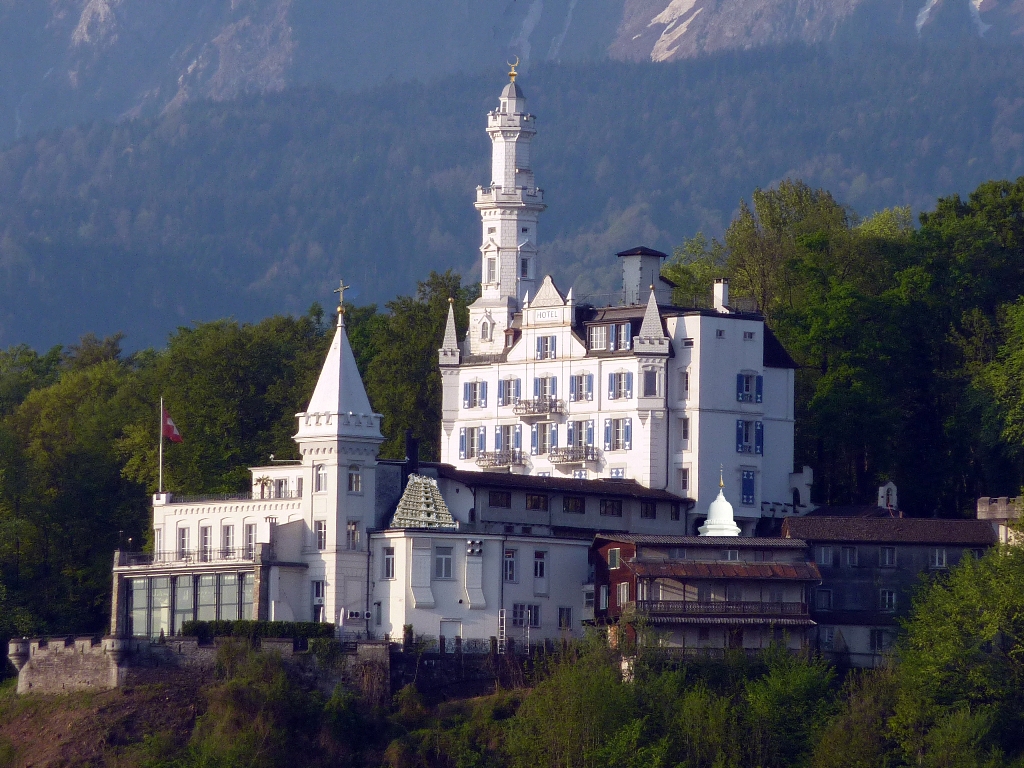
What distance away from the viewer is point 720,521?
99.6 meters

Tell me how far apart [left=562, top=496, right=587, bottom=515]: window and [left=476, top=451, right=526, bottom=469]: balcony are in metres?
8.00

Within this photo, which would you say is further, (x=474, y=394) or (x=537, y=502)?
(x=474, y=394)

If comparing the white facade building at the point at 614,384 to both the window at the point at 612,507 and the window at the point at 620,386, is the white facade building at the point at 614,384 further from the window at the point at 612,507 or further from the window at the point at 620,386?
the window at the point at 612,507

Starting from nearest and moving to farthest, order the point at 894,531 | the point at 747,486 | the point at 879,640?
1. the point at 879,640
2. the point at 894,531
3. the point at 747,486

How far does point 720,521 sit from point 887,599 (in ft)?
28.6

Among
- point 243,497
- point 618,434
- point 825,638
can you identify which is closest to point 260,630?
point 243,497

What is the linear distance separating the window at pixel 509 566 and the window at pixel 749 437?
1452 centimetres

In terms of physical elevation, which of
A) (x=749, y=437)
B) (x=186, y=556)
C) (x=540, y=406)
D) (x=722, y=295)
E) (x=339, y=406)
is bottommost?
(x=186, y=556)

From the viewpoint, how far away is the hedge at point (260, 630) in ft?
297

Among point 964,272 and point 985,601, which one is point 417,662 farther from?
point 964,272

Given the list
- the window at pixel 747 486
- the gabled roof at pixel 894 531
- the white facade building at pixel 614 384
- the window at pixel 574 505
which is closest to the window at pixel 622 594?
the gabled roof at pixel 894 531

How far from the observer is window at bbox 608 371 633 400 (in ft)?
344

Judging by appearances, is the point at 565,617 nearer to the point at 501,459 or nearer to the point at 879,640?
the point at 879,640

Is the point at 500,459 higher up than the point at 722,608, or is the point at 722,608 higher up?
the point at 500,459
